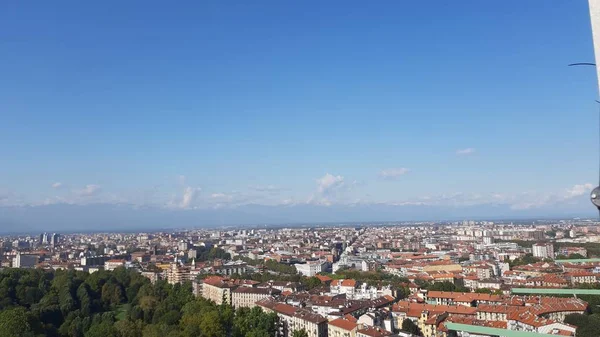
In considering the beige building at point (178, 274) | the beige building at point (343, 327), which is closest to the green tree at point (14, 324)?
the beige building at point (343, 327)

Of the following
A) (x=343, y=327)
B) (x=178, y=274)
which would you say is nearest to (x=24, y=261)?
(x=178, y=274)

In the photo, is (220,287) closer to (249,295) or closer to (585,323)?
(249,295)

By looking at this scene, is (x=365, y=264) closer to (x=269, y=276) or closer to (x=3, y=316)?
(x=269, y=276)

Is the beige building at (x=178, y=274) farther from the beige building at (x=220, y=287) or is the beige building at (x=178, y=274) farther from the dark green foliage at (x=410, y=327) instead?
the dark green foliage at (x=410, y=327)

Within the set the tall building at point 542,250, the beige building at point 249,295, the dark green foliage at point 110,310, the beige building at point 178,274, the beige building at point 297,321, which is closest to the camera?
the dark green foliage at point 110,310

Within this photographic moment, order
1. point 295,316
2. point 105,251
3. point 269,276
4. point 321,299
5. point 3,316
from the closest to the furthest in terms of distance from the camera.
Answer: point 3,316 → point 295,316 → point 321,299 → point 269,276 → point 105,251

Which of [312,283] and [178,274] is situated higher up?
[178,274]

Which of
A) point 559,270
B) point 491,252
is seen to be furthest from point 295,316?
point 491,252

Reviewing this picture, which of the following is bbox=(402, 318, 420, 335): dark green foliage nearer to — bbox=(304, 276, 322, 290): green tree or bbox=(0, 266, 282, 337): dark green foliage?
bbox=(0, 266, 282, 337): dark green foliage
